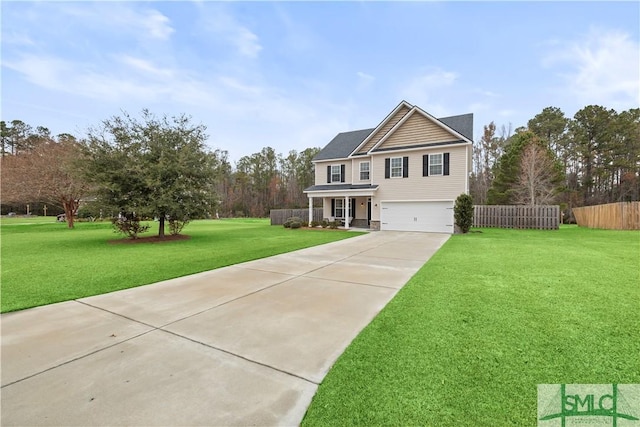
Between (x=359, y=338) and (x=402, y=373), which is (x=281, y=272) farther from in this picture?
(x=402, y=373)

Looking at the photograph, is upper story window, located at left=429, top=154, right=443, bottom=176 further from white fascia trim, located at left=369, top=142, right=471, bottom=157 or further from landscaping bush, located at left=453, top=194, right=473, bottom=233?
landscaping bush, located at left=453, top=194, right=473, bottom=233

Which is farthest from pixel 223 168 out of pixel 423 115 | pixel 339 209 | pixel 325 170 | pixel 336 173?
pixel 423 115

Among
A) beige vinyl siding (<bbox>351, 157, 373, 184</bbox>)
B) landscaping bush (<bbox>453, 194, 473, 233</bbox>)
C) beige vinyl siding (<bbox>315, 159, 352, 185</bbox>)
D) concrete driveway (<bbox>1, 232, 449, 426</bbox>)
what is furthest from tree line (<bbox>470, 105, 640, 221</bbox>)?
concrete driveway (<bbox>1, 232, 449, 426</bbox>)

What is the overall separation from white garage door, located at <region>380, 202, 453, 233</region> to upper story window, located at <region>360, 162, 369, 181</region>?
8.46 feet

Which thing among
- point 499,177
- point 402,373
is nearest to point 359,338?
point 402,373

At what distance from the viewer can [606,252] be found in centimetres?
855

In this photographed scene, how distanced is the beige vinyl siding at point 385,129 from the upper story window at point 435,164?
387 cm

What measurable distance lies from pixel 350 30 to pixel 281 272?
13.3m

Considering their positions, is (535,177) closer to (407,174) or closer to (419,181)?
(419,181)

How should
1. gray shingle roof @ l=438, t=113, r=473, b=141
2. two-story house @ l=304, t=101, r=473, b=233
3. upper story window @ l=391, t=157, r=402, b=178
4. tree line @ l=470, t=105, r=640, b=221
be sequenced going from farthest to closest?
1. tree line @ l=470, t=105, r=640, b=221
2. upper story window @ l=391, t=157, r=402, b=178
3. gray shingle roof @ l=438, t=113, r=473, b=141
4. two-story house @ l=304, t=101, r=473, b=233

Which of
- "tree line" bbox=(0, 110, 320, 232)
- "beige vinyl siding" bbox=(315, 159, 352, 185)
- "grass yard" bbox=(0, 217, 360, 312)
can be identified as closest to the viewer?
"grass yard" bbox=(0, 217, 360, 312)

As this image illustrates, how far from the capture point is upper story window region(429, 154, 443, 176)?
1658 cm

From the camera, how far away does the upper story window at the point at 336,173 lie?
21422 mm

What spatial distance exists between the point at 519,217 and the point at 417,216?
6.87 meters
